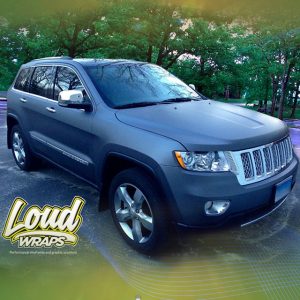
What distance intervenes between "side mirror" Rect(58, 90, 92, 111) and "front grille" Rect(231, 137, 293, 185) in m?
1.64

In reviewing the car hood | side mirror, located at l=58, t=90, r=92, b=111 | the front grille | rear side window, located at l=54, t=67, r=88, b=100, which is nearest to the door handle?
rear side window, located at l=54, t=67, r=88, b=100

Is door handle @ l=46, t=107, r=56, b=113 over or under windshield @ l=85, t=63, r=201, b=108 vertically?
under

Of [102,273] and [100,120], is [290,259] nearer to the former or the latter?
[102,273]

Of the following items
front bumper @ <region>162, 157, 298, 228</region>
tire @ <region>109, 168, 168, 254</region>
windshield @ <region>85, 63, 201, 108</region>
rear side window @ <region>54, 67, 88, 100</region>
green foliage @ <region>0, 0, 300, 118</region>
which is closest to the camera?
front bumper @ <region>162, 157, 298, 228</region>

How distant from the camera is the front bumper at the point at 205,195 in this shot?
2637 mm

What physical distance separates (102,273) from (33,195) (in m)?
1.92

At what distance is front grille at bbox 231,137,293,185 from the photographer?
2750mm

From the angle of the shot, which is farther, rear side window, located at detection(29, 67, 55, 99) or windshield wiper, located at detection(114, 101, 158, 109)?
rear side window, located at detection(29, 67, 55, 99)

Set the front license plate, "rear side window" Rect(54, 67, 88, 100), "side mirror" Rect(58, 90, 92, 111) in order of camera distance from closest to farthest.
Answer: the front license plate
"side mirror" Rect(58, 90, 92, 111)
"rear side window" Rect(54, 67, 88, 100)

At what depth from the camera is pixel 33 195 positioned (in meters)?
4.43

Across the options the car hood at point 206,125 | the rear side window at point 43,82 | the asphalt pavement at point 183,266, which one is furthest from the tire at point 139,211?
the rear side window at point 43,82

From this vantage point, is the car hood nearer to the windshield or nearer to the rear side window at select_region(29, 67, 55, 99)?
the windshield

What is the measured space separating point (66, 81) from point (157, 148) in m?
1.86

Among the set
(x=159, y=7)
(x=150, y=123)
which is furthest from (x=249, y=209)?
(x=159, y=7)
